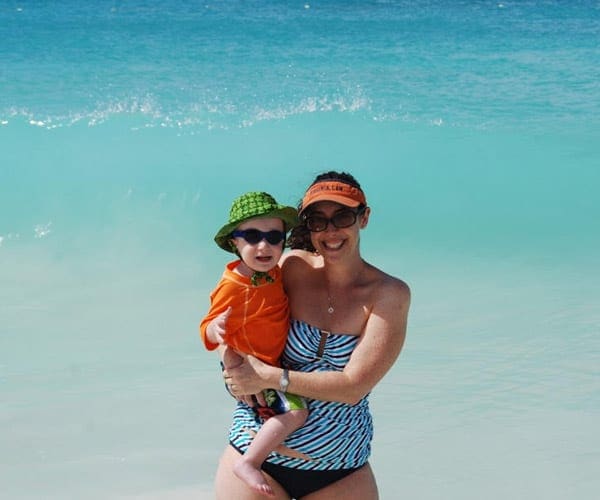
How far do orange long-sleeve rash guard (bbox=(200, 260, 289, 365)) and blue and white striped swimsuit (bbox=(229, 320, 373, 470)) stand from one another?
52 millimetres

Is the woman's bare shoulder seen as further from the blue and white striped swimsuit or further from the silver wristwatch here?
the silver wristwatch

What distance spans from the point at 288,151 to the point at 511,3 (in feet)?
49.9

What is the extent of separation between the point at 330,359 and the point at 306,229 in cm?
37

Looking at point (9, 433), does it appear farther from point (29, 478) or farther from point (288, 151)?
point (288, 151)

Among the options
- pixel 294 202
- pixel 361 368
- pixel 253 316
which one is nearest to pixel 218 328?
pixel 253 316

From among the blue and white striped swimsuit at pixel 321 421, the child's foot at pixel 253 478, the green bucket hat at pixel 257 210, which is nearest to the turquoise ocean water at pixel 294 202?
the green bucket hat at pixel 257 210

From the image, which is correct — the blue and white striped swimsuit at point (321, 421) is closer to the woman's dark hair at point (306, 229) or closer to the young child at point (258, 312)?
the young child at point (258, 312)

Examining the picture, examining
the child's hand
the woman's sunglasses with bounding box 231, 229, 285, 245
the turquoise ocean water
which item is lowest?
the child's hand

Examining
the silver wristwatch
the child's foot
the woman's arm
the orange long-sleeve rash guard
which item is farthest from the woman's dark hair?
the child's foot

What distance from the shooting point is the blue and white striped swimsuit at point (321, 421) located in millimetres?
2773

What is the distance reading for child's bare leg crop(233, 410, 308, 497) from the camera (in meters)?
2.72

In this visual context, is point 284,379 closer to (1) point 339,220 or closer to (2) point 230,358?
(2) point 230,358

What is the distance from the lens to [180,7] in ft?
80.0

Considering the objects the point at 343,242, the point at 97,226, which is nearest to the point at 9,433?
the point at 343,242
